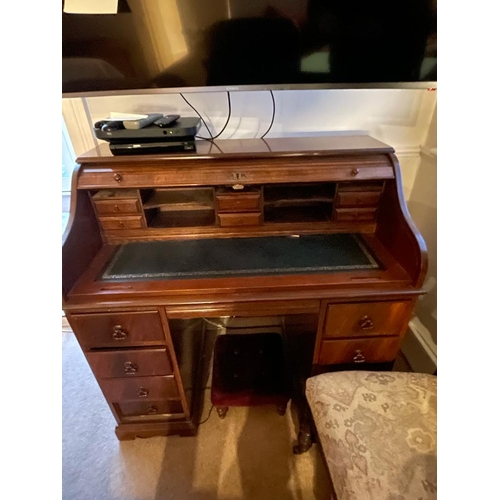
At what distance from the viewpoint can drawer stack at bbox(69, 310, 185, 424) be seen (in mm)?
911

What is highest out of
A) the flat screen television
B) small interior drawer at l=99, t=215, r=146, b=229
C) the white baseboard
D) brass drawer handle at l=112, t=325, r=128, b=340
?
the flat screen television

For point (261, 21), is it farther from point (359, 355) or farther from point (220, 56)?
point (359, 355)

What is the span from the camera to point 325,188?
1.09 meters

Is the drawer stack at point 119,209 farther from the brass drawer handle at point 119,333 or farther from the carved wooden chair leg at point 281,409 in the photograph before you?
the carved wooden chair leg at point 281,409

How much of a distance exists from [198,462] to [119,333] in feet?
2.12

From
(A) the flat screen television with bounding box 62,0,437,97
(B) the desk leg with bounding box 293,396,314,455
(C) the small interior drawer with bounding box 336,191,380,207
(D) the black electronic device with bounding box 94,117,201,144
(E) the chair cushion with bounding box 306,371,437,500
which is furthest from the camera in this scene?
(B) the desk leg with bounding box 293,396,314,455

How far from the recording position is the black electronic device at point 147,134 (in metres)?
0.93

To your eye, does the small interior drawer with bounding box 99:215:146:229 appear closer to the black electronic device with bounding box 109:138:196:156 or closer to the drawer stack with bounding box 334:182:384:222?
the black electronic device with bounding box 109:138:196:156

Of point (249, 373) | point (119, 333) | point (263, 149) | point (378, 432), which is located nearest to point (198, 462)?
point (249, 373)

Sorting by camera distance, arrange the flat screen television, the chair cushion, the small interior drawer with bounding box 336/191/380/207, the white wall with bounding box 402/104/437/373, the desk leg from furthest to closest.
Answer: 1. the white wall with bounding box 402/104/437/373
2. the desk leg
3. the small interior drawer with bounding box 336/191/380/207
4. the flat screen television
5. the chair cushion

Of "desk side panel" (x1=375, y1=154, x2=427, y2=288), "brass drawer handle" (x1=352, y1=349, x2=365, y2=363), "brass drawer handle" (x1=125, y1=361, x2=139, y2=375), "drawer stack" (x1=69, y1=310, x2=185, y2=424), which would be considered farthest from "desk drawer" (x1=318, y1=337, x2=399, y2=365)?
"brass drawer handle" (x1=125, y1=361, x2=139, y2=375)

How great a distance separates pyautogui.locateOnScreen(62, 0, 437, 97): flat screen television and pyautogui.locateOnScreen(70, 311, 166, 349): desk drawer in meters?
0.65
